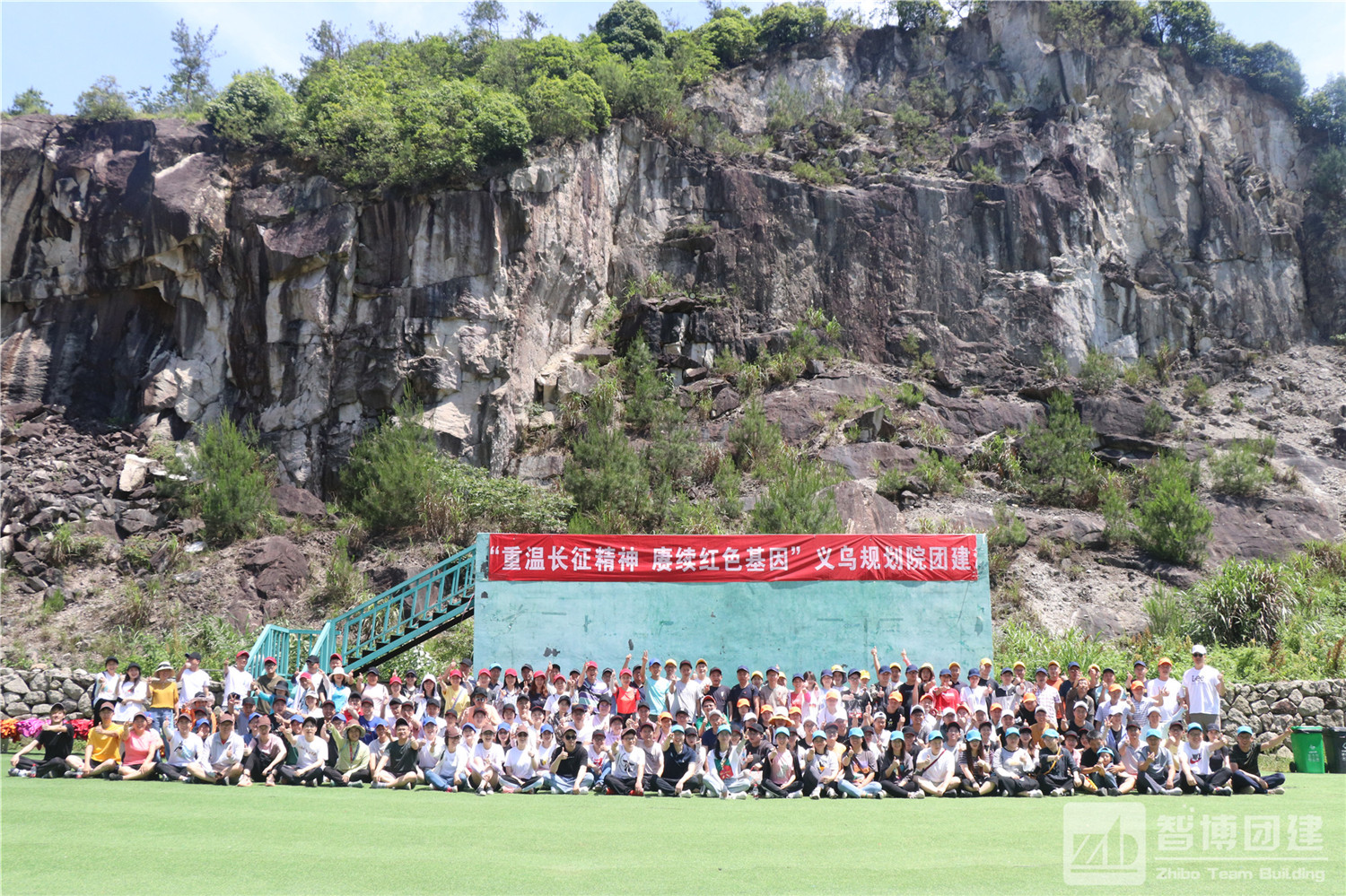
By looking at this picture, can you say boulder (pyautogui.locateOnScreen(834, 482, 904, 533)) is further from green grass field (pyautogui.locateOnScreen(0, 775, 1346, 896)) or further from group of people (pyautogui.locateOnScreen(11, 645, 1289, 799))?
green grass field (pyautogui.locateOnScreen(0, 775, 1346, 896))

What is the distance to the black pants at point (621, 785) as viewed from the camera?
9.80 m

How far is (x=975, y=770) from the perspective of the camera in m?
9.88

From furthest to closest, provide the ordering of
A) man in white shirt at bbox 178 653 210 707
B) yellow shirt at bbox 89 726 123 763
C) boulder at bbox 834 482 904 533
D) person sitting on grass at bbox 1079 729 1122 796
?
boulder at bbox 834 482 904 533 < man in white shirt at bbox 178 653 210 707 < yellow shirt at bbox 89 726 123 763 < person sitting on grass at bbox 1079 729 1122 796

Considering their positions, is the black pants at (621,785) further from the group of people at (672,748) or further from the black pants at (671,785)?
the black pants at (671,785)

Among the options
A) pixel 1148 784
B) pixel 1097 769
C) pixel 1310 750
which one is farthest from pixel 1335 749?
pixel 1097 769

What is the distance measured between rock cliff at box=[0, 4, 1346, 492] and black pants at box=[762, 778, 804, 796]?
16961mm

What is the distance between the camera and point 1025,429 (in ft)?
91.4

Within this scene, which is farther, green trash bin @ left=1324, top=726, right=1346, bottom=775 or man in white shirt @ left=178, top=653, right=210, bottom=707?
green trash bin @ left=1324, top=726, right=1346, bottom=775

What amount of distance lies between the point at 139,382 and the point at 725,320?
1796cm

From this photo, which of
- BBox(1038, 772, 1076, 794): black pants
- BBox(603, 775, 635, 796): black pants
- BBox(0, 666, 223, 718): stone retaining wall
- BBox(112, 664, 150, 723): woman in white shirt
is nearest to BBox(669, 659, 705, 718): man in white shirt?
BBox(603, 775, 635, 796): black pants

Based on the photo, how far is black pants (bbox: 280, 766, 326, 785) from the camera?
32.0ft

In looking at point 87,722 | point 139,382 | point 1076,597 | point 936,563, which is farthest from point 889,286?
point 87,722

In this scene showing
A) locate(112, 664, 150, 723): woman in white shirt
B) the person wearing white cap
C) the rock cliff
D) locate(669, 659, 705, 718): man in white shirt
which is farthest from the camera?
the rock cliff

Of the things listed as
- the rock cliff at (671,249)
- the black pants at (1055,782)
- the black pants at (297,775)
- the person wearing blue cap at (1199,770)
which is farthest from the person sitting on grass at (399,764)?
the rock cliff at (671,249)
